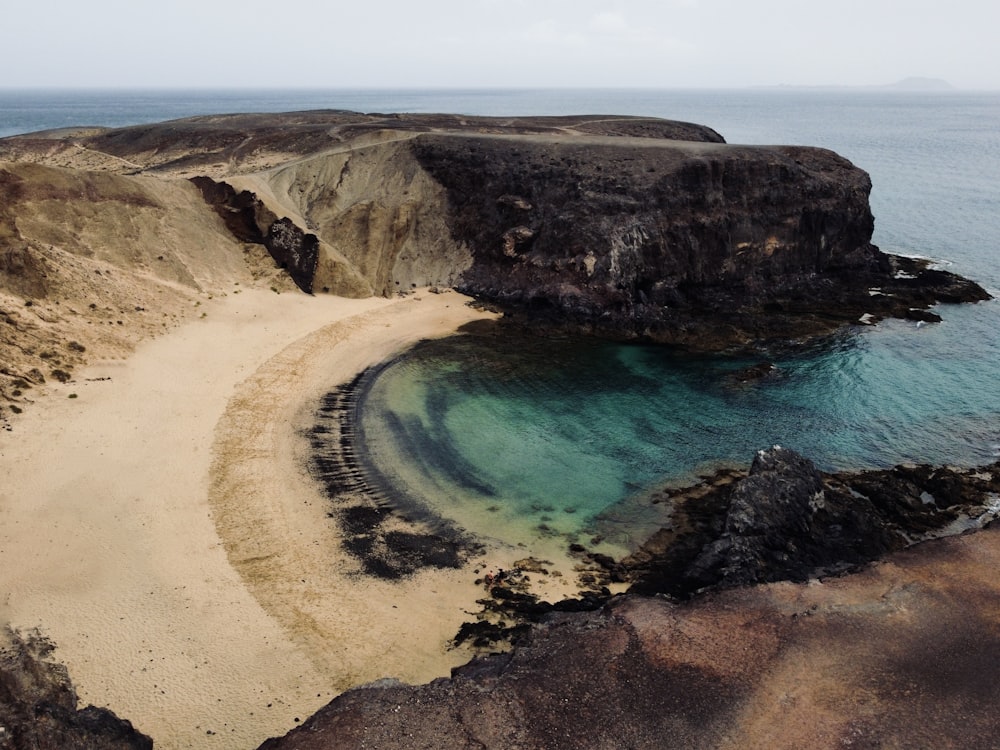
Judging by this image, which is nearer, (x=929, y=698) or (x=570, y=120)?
(x=929, y=698)

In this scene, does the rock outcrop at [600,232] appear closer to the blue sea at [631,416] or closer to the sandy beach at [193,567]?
the blue sea at [631,416]

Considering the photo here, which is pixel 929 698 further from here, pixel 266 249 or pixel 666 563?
pixel 266 249

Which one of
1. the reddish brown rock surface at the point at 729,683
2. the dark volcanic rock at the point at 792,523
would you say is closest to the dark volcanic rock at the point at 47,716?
the reddish brown rock surface at the point at 729,683

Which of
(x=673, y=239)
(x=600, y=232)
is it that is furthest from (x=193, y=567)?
(x=673, y=239)

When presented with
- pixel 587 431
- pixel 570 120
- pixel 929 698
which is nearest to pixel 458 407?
pixel 587 431

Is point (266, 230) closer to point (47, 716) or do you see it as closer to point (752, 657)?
point (47, 716)

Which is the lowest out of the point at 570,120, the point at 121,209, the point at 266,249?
the point at 266,249
